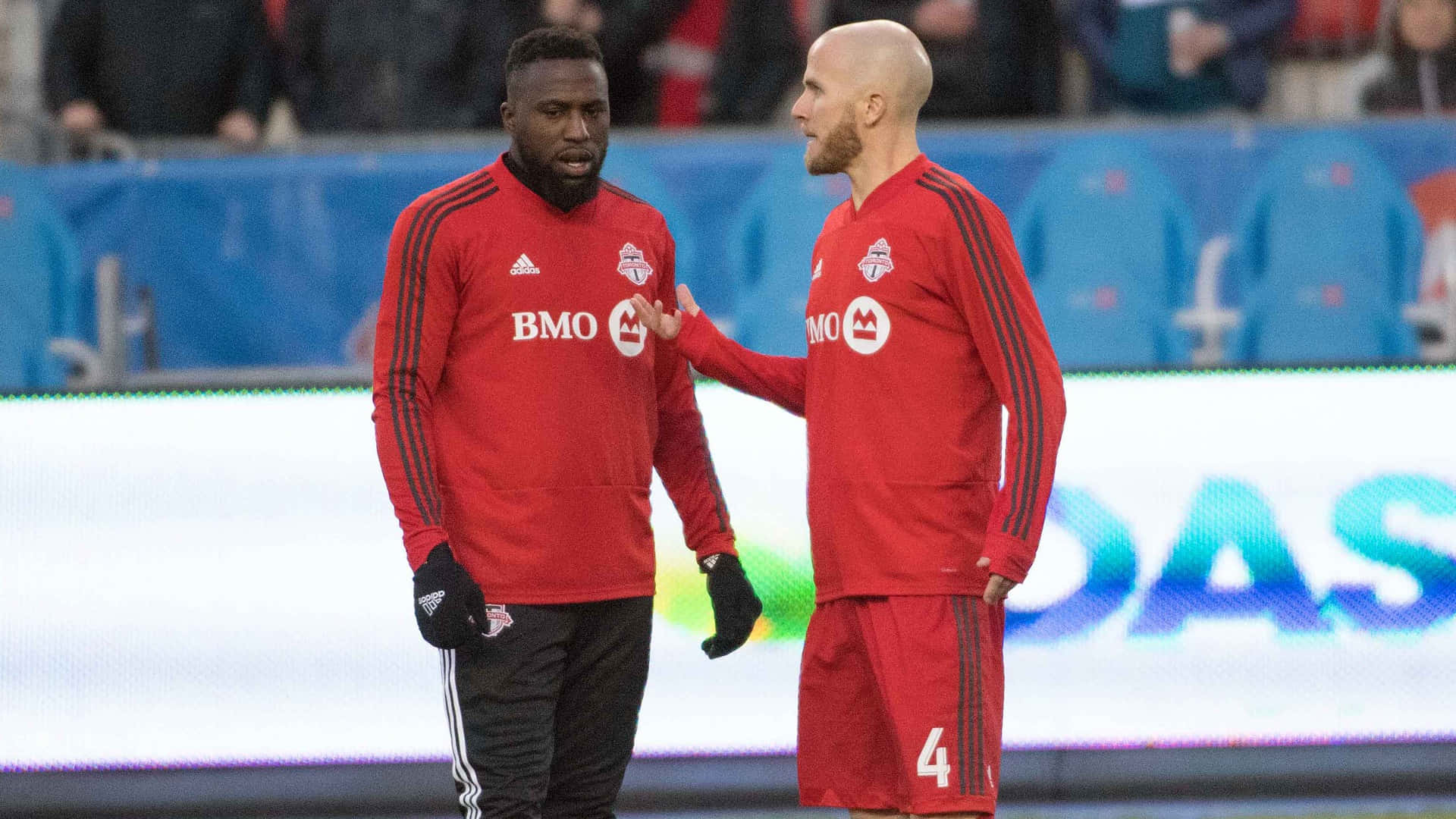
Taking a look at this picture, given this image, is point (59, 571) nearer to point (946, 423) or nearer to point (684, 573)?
point (684, 573)

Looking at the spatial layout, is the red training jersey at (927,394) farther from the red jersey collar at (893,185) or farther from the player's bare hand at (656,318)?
the player's bare hand at (656,318)

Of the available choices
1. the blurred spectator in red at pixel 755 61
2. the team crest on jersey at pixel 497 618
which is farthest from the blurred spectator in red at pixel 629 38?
the team crest on jersey at pixel 497 618

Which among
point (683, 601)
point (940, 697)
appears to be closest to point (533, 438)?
point (940, 697)

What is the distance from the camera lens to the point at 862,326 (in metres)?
3.74

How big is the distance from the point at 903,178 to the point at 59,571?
9.44ft

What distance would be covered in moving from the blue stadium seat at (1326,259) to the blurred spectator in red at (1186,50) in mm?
859

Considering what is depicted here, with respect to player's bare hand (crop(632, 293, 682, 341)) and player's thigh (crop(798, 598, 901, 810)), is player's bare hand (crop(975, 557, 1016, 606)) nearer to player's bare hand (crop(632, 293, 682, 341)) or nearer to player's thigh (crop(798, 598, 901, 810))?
player's thigh (crop(798, 598, 901, 810))

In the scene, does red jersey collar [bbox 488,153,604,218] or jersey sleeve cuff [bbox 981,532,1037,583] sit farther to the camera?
red jersey collar [bbox 488,153,604,218]

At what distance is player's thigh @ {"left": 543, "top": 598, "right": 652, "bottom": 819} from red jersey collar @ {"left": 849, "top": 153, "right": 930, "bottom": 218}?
0.93 m

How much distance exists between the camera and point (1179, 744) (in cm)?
545

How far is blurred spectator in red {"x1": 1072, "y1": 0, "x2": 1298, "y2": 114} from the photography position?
8.56 m

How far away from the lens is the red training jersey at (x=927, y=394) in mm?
3635

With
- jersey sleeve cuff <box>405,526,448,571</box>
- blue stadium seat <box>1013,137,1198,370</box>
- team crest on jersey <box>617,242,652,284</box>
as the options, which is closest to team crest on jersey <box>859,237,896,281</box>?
team crest on jersey <box>617,242,652,284</box>

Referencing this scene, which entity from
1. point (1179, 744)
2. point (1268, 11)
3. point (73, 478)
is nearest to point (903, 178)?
point (1179, 744)
